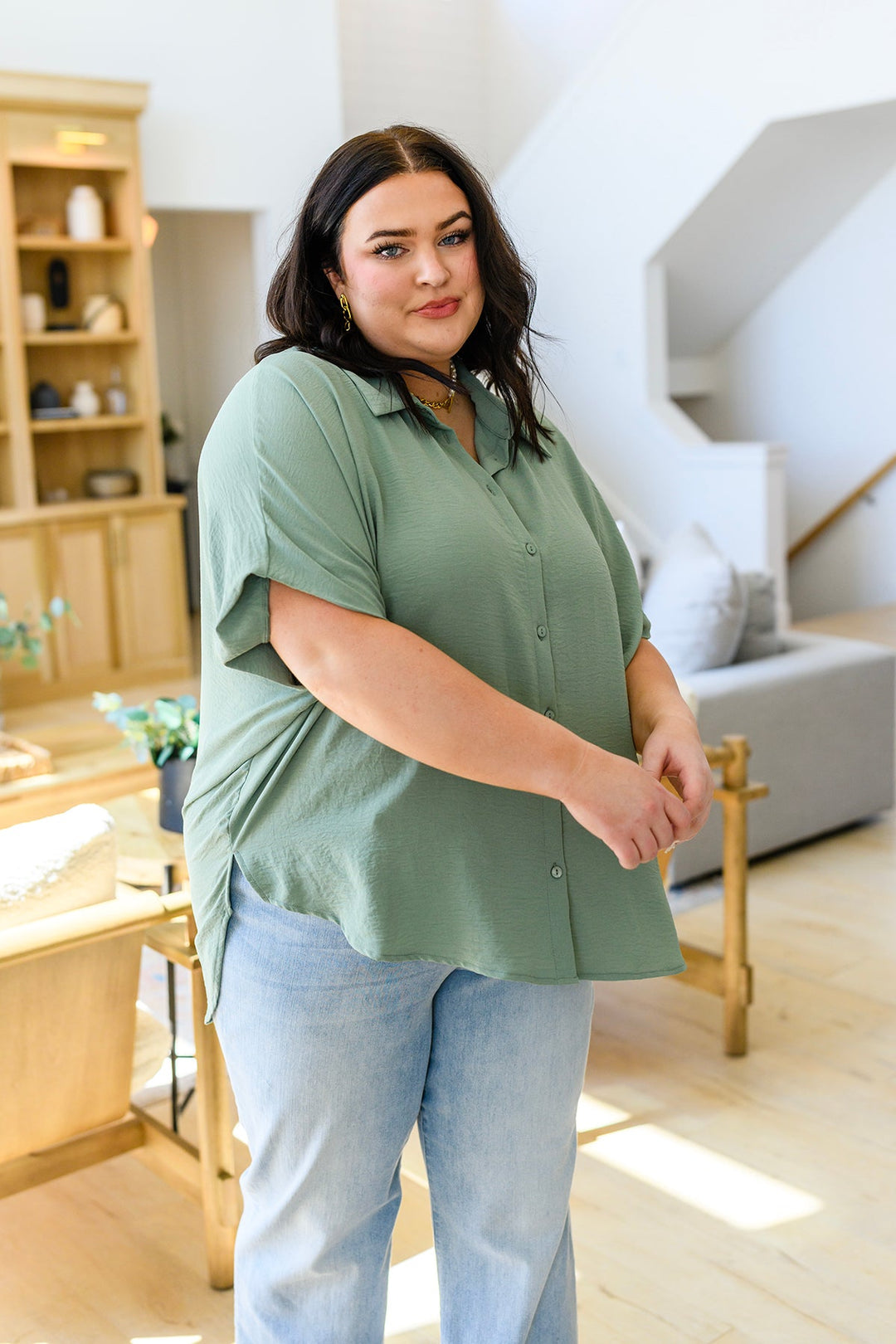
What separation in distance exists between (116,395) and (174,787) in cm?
448

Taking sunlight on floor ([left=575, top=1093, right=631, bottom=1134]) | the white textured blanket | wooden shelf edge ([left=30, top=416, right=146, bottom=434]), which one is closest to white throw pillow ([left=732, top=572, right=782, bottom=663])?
sunlight on floor ([left=575, top=1093, right=631, bottom=1134])

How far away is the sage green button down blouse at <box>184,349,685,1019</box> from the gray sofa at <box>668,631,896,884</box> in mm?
2306

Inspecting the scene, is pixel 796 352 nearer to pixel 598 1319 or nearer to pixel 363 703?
pixel 598 1319

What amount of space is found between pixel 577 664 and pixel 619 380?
21.6ft

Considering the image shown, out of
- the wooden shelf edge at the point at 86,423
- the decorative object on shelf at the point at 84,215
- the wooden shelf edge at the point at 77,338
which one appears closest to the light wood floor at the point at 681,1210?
the wooden shelf edge at the point at 86,423

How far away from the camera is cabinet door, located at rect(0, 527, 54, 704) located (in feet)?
19.5

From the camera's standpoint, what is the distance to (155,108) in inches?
251

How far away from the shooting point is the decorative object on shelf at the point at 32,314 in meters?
6.05

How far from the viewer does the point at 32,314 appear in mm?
6066

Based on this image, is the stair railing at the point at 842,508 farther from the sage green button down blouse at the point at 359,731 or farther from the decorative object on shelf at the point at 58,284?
the sage green button down blouse at the point at 359,731

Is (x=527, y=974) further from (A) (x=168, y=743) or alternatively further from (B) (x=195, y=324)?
(B) (x=195, y=324)

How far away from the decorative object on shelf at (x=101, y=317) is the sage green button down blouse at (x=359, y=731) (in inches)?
214

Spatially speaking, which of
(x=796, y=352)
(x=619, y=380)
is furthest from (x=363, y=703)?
(x=796, y=352)

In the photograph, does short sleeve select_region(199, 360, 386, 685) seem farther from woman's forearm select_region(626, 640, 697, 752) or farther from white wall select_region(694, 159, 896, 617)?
white wall select_region(694, 159, 896, 617)
